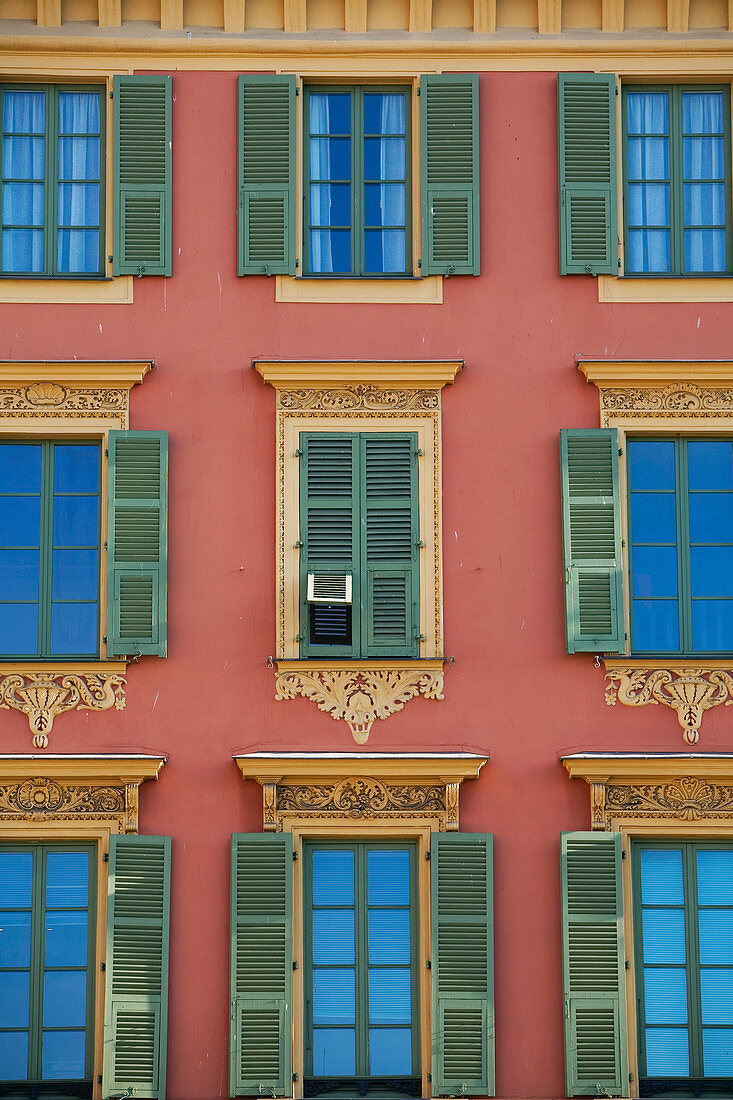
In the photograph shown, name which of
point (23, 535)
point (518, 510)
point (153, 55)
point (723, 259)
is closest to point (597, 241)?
point (723, 259)

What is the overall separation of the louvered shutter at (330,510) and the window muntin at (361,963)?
1783 millimetres

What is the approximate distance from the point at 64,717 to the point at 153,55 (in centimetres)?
565

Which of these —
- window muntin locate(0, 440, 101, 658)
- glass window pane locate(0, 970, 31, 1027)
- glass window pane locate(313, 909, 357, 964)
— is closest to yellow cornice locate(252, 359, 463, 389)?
window muntin locate(0, 440, 101, 658)

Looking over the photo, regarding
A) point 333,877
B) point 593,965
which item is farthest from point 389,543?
point 593,965

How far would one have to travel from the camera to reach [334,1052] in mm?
14914

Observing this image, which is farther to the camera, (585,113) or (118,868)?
(585,113)

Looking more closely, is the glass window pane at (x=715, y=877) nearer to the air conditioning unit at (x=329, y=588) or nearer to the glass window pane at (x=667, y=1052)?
the glass window pane at (x=667, y=1052)

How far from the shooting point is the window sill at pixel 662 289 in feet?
52.6

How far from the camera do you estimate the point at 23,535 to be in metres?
15.7

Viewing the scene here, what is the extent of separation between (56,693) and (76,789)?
784 millimetres

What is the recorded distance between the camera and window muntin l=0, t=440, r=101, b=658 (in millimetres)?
15547

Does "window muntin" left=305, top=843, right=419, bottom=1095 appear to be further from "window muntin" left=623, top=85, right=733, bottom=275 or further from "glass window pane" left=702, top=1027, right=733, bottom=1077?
"window muntin" left=623, top=85, right=733, bottom=275

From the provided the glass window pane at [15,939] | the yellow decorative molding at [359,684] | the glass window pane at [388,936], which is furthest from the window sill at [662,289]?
the glass window pane at [15,939]

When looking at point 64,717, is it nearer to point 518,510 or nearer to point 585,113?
point 518,510
